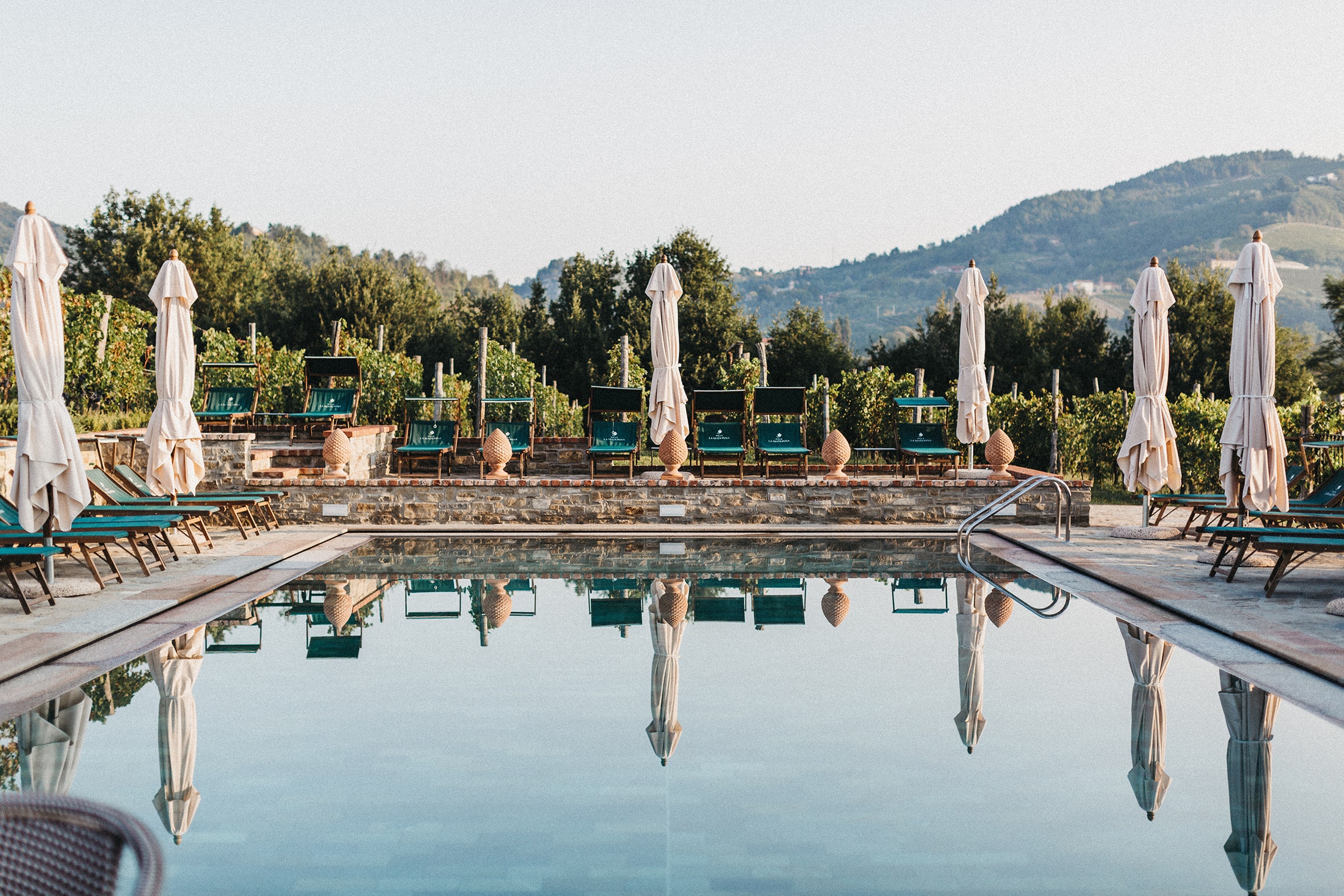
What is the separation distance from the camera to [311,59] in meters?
16.5

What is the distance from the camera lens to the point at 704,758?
13.8ft

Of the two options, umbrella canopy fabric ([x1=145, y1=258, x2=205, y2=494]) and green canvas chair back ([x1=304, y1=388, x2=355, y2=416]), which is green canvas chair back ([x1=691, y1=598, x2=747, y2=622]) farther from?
green canvas chair back ([x1=304, y1=388, x2=355, y2=416])

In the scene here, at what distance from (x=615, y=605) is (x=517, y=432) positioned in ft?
21.8

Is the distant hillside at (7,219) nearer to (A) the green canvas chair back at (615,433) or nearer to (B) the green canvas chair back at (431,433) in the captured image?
(B) the green canvas chair back at (431,433)

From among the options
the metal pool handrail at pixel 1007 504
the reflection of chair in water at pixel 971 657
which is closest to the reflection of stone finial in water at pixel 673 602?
the reflection of chair in water at pixel 971 657

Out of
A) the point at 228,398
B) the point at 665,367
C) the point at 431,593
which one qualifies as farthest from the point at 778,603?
the point at 228,398

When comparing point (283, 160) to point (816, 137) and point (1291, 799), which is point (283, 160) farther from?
point (1291, 799)

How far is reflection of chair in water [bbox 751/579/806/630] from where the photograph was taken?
6941 mm

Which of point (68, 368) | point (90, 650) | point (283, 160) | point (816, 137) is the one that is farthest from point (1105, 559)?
point (283, 160)

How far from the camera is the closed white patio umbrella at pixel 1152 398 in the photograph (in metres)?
10.2

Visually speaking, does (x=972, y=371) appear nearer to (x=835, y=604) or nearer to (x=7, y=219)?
(x=835, y=604)

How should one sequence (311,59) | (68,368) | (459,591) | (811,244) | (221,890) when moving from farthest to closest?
(811,244) < (311,59) < (68,368) < (459,591) < (221,890)

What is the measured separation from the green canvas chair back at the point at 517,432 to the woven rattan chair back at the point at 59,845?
1184cm

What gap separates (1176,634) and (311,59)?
15.1 meters
